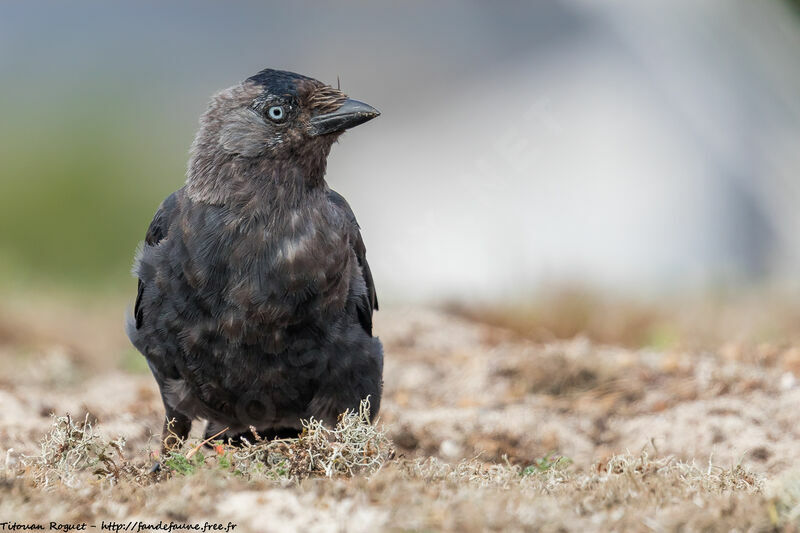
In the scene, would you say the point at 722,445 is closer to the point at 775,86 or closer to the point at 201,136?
the point at 201,136

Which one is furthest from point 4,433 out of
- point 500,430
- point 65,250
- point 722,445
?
point 65,250

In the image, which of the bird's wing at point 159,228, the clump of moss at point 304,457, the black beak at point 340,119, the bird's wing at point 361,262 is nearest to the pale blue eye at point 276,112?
the black beak at point 340,119

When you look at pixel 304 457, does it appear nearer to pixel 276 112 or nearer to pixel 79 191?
pixel 276 112

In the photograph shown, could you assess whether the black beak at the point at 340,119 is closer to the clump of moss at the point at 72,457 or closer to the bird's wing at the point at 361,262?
the bird's wing at the point at 361,262

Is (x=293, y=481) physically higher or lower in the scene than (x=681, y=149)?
lower

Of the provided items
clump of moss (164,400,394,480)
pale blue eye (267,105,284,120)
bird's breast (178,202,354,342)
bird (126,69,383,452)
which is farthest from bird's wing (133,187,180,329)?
clump of moss (164,400,394,480)

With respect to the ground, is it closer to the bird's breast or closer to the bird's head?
the bird's breast
